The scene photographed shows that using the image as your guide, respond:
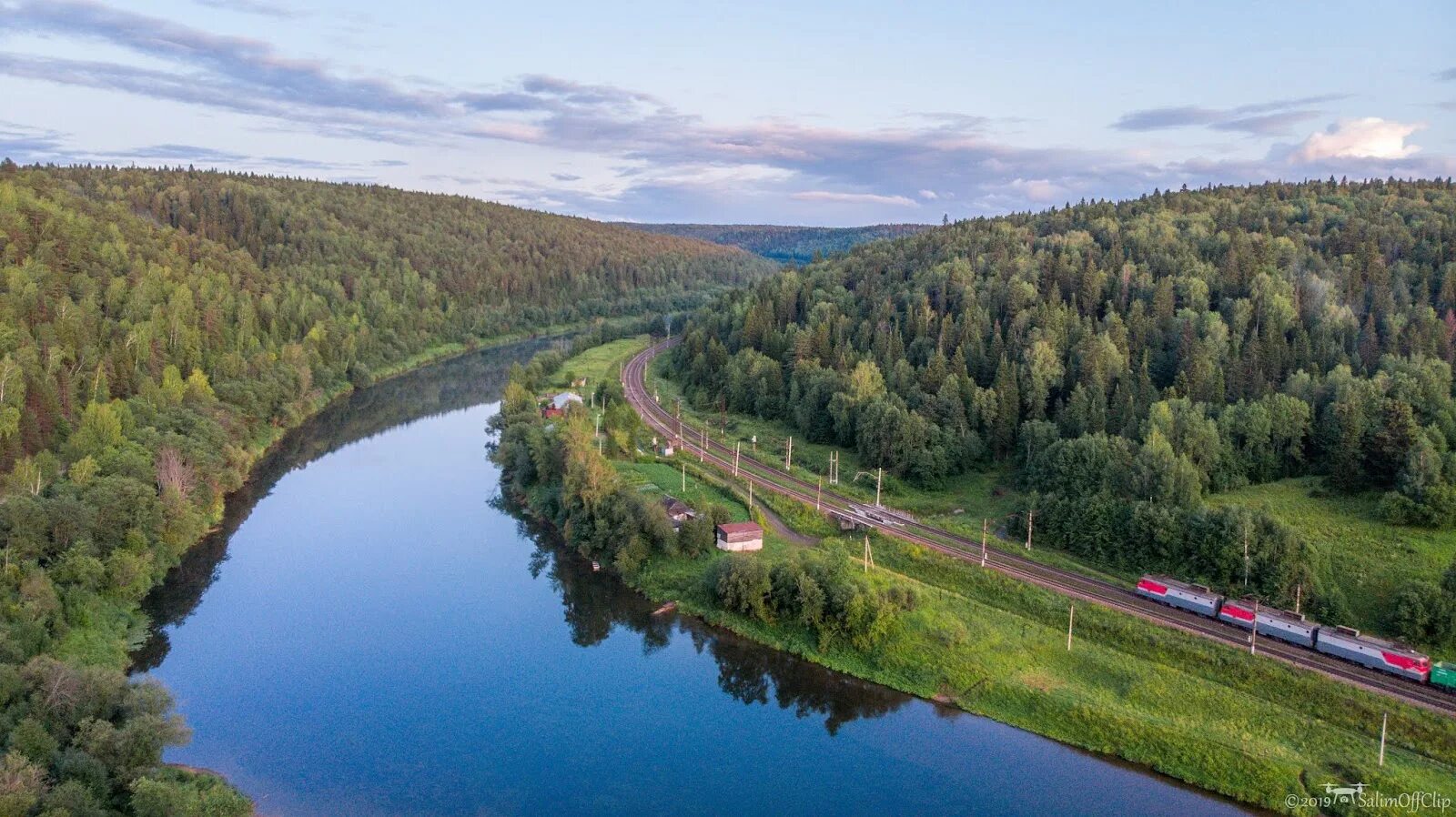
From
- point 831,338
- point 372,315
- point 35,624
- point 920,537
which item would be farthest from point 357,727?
point 372,315

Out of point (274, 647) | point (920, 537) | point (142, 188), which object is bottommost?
point (274, 647)

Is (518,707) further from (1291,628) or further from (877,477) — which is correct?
(877,477)

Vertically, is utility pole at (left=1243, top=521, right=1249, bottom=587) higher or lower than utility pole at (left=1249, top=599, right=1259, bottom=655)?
higher

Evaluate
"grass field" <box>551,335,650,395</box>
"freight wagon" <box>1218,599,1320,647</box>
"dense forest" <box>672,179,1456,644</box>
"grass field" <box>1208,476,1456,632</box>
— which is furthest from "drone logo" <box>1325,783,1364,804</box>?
"grass field" <box>551,335,650,395</box>

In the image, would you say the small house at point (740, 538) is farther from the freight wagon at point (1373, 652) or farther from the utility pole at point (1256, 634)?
the freight wagon at point (1373, 652)

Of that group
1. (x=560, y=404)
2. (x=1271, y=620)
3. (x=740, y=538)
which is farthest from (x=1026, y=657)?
(x=560, y=404)

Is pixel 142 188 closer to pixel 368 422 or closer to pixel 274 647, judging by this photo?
pixel 368 422

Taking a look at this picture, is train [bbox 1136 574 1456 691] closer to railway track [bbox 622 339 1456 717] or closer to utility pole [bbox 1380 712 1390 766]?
railway track [bbox 622 339 1456 717]
